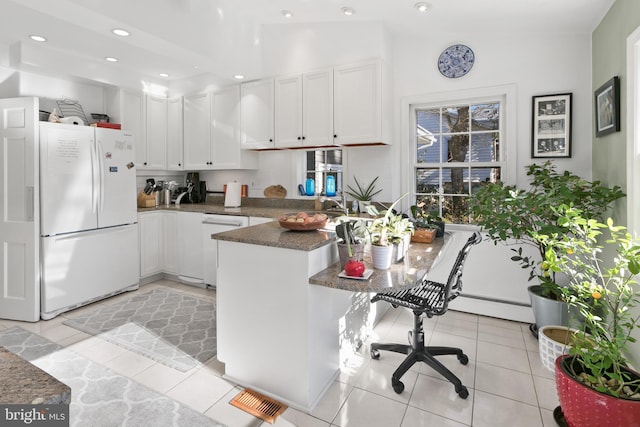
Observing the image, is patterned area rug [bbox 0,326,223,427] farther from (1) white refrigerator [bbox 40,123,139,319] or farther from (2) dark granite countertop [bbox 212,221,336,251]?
(2) dark granite countertop [bbox 212,221,336,251]

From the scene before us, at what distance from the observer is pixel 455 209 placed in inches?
143

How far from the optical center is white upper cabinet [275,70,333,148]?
3.65 m

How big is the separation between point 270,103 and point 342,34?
1071 mm

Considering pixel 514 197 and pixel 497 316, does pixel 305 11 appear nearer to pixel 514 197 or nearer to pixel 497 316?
pixel 514 197

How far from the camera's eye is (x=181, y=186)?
517 cm

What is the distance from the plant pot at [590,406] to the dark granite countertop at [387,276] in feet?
2.69

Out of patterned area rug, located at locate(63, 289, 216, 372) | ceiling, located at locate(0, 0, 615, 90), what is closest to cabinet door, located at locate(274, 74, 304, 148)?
ceiling, located at locate(0, 0, 615, 90)

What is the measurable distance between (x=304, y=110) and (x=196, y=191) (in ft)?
6.67

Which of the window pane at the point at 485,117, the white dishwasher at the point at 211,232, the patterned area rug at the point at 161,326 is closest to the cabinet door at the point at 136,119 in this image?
the white dishwasher at the point at 211,232

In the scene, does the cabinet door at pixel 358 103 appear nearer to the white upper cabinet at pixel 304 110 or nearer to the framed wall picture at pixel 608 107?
the white upper cabinet at pixel 304 110

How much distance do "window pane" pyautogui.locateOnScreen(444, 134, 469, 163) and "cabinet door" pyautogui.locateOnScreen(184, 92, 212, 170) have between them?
2.87 metres

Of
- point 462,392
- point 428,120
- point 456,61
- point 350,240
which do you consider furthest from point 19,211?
point 456,61

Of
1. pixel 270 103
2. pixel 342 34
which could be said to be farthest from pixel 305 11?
pixel 270 103

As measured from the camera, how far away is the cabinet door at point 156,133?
454 cm
